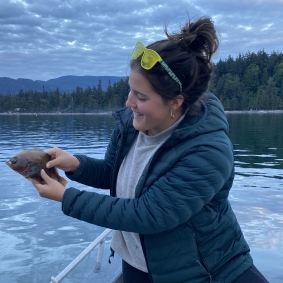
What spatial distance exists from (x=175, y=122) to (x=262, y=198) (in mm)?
10725

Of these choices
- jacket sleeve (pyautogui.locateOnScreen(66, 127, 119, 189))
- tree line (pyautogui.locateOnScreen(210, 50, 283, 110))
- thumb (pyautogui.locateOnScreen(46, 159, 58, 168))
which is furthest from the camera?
tree line (pyautogui.locateOnScreen(210, 50, 283, 110))

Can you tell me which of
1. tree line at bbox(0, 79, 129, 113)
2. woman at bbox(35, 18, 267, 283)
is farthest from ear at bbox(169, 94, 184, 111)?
tree line at bbox(0, 79, 129, 113)

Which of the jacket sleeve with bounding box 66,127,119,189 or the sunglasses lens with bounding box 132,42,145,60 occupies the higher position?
the sunglasses lens with bounding box 132,42,145,60

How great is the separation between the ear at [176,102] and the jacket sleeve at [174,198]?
28cm

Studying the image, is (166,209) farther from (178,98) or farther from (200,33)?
(200,33)

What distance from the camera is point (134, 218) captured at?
1825 mm

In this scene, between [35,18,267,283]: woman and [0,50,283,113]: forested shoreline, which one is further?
[0,50,283,113]: forested shoreline

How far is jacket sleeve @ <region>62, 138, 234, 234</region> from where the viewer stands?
5.92 ft

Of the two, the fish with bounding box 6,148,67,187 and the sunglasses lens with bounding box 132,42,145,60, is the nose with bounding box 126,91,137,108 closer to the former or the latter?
the sunglasses lens with bounding box 132,42,145,60

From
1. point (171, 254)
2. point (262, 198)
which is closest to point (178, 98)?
point (171, 254)

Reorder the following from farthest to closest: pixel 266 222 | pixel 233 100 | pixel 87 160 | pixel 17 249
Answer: pixel 233 100 → pixel 266 222 → pixel 17 249 → pixel 87 160

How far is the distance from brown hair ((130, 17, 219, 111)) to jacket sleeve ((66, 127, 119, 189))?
0.59m

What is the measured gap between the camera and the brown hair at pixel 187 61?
74.9 inches

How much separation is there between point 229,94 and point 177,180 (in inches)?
4678
